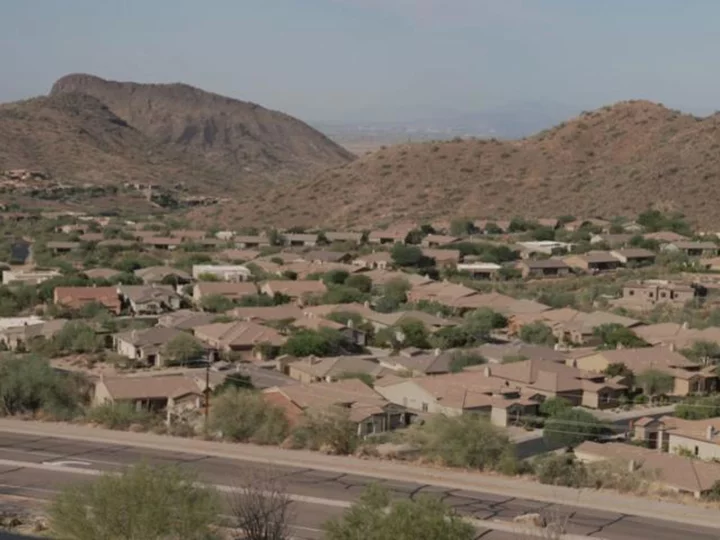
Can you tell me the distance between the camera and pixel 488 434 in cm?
1945

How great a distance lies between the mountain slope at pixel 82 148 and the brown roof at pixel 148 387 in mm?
85786

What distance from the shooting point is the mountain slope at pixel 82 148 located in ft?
381

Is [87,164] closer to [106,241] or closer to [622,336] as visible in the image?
[106,241]

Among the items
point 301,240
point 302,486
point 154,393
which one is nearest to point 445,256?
point 301,240

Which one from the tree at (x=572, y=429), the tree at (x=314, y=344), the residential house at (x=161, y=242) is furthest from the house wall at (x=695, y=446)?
the residential house at (x=161, y=242)

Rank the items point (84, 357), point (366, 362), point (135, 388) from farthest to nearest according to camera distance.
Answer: point (84, 357) → point (366, 362) → point (135, 388)

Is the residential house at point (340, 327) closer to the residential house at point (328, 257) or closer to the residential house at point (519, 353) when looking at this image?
the residential house at point (519, 353)

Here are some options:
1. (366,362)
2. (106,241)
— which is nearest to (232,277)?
(106,241)

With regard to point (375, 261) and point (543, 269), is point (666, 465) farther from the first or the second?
point (375, 261)

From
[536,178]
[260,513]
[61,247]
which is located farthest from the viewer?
[536,178]

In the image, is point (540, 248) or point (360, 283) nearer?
point (360, 283)

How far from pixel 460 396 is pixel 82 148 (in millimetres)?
101617

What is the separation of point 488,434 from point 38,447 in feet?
24.6

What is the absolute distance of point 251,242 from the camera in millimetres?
70375
